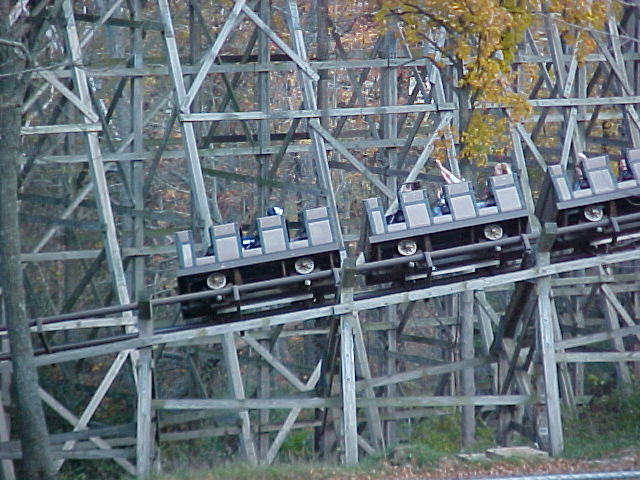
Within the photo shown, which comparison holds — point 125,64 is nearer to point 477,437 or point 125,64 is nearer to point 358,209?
point 477,437

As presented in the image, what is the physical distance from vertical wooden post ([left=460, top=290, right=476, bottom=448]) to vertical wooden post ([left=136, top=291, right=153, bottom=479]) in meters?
4.50

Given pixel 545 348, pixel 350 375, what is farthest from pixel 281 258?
pixel 545 348

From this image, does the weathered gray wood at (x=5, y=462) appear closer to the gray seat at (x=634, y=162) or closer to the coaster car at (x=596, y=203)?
the coaster car at (x=596, y=203)

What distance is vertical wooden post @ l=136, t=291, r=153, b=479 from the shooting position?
13453 mm

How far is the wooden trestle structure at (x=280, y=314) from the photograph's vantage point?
1420 centimetres

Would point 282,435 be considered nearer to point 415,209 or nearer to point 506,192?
point 415,209

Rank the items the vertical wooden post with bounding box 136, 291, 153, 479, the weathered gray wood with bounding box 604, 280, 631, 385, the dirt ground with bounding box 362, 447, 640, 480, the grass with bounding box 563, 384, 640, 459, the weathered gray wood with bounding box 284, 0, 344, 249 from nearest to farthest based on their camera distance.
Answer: the dirt ground with bounding box 362, 447, 640, 480, the vertical wooden post with bounding box 136, 291, 153, 479, the grass with bounding box 563, 384, 640, 459, the weathered gray wood with bounding box 284, 0, 344, 249, the weathered gray wood with bounding box 604, 280, 631, 385

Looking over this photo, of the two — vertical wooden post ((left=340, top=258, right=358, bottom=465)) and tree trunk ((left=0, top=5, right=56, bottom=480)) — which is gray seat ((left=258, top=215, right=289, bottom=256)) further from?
tree trunk ((left=0, top=5, right=56, bottom=480))

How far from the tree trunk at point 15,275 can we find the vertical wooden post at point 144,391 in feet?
3.55

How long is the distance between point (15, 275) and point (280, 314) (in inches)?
121

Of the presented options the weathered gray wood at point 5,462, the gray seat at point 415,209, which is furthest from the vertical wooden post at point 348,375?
the weathered gray wood at point 5,462

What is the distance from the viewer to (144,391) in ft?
45.1

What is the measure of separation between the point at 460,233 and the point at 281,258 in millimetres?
2229

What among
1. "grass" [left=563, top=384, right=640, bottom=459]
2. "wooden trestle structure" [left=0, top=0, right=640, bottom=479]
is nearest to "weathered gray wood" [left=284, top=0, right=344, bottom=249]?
"wooden trestle structure" [left=0, top=0, right=640, bottom=479]
